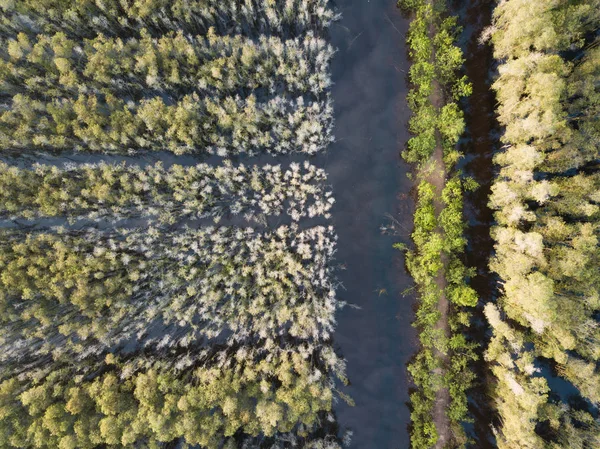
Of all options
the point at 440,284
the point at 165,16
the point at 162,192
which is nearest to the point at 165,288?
the point at 162,192

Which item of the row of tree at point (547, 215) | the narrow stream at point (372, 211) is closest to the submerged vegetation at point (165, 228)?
the narrow stream at point (372, 211)

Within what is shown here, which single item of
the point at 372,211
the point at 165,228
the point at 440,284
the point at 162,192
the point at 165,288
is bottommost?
the point at 440,284

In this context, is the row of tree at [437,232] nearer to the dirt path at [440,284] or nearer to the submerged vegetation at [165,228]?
the dirt path at [440,284]

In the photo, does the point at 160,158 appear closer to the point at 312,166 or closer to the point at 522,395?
the point at 312,166

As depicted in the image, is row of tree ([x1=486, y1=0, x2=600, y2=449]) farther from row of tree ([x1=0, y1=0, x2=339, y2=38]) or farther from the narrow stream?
row of tree ([x1=0, y1=0, x2=339, y2=38])

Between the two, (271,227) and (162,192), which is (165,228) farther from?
(271,227)

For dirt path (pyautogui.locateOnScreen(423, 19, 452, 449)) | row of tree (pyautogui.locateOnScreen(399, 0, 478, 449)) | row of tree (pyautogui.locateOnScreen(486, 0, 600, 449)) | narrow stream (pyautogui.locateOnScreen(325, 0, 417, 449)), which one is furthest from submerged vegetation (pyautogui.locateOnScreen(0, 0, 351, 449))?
row of tree (pyautogui.locateOnScreen(486, 0, 600, 449))
